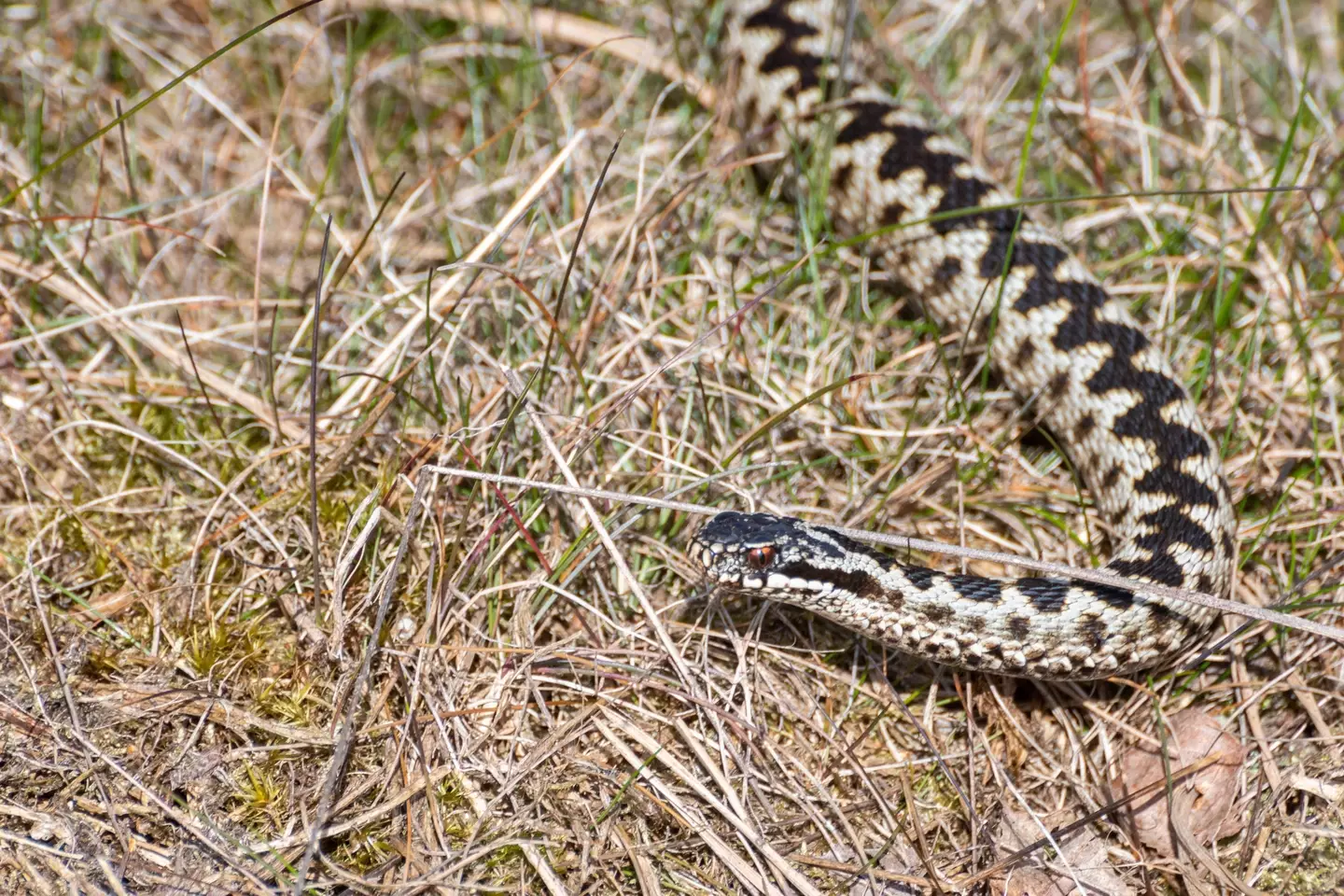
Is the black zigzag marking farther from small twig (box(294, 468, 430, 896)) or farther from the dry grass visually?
small twig (box(294, 468, 430, 896))

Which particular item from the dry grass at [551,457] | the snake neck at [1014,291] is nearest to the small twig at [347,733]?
the dry grass at [551,457]

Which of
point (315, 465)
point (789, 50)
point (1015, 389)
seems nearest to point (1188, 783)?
point (1015, 389)

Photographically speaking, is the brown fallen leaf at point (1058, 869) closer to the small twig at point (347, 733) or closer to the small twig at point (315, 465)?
the small twig at point (347, 733)

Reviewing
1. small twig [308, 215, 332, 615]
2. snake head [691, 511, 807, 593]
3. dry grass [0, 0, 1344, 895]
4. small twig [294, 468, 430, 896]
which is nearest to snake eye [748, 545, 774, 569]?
snake head [691, 511, 807, 593]

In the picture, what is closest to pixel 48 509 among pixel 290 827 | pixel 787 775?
pixel 290 827

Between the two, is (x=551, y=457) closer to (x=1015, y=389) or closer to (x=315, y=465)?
(x=315, y=465)

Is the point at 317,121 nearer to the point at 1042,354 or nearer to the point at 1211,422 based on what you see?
the point at 1042,354
